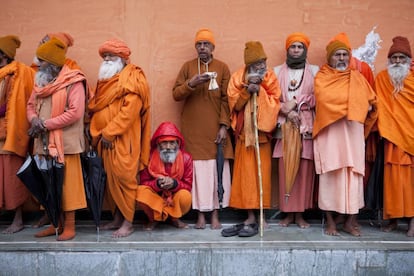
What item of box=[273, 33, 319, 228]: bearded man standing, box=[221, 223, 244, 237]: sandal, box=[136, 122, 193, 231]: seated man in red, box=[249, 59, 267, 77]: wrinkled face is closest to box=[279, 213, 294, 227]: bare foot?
box=[273, 33, 319, 228]: bearded man standing

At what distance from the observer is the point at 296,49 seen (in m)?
5.38

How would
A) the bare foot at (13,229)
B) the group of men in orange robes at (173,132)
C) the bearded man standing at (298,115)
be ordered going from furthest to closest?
1. the bearded man standing at (298,115)
2. the bare foot at (13,229)
3. the group of men in orange robes at (173,132)

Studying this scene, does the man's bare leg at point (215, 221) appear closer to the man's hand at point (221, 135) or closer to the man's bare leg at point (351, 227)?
the man's hand at point (221, 135)

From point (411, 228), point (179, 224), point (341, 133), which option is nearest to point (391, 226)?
point (411, 228)

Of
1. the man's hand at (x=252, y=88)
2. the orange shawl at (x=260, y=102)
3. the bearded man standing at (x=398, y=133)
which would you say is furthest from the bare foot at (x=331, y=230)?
the man's hand at (x=252, y=88)

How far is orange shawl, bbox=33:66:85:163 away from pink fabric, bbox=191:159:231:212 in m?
1.52

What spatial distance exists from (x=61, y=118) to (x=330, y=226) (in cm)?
300

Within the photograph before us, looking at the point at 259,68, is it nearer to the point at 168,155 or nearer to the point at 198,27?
the point at 198,27

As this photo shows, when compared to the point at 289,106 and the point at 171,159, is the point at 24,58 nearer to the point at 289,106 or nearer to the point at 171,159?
the point at 171,159

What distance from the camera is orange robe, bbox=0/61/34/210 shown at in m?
5.09

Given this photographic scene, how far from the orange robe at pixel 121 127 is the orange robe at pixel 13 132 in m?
0.76

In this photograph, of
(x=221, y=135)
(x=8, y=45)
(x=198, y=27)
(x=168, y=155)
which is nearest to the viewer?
(x=168, y=155)

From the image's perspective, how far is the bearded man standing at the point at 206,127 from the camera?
5.38 metres

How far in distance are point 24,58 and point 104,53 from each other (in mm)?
1412
